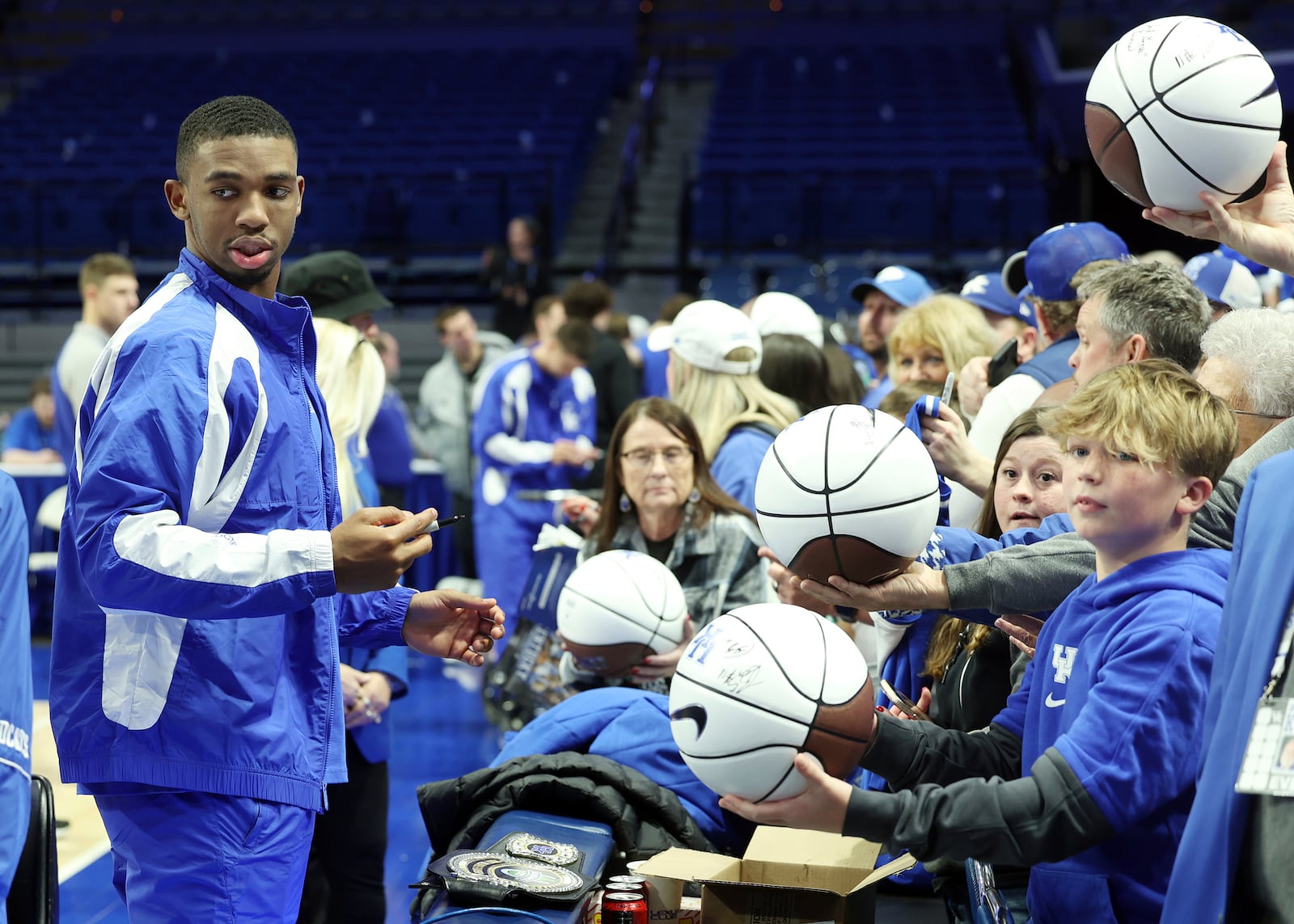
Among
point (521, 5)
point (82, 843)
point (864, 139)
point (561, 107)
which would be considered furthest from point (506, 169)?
point (82, 843)

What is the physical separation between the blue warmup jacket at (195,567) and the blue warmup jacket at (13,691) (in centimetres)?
5

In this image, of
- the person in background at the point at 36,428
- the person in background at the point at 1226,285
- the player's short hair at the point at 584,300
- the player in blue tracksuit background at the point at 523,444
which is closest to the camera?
the person in background at the point at 1226,285

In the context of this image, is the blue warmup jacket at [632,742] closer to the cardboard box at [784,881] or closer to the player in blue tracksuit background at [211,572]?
the cardboard box at [784,881]

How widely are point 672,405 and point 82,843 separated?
2904mm

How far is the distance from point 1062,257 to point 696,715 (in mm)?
2359

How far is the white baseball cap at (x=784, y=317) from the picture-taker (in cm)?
574

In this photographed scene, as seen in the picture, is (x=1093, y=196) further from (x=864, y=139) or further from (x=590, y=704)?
(x=590, y=704)

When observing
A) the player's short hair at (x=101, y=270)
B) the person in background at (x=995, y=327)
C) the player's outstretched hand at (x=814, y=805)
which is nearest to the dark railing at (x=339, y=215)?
the player's short hair at (x=101, y=270)

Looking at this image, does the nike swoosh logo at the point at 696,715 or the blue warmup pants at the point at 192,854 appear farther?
the blue warmup pants at the point at 192,854

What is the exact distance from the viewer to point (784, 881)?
114 inches

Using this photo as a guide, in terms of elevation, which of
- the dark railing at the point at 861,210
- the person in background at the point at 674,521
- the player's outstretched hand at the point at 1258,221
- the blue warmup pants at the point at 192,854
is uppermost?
the dark railing at the point at 861,210

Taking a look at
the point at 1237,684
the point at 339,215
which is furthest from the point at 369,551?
the point at 339,215

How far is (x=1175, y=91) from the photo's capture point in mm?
2676

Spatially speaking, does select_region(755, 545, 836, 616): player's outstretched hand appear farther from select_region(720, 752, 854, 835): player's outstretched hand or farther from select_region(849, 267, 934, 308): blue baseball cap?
select_region(849, 267, 934, 308): blue baseball cap
